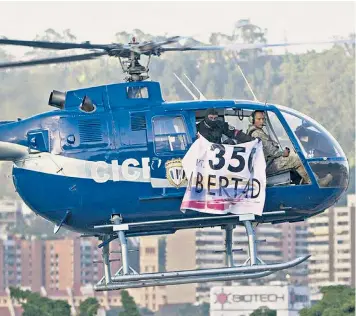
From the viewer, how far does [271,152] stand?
28.0 meters

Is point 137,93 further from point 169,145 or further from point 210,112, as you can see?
point 210,112

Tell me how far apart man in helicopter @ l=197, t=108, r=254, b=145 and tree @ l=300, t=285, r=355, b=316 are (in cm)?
4755

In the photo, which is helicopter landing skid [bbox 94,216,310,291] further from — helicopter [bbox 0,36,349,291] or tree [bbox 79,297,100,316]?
tree [bbox 79,297,100,316]

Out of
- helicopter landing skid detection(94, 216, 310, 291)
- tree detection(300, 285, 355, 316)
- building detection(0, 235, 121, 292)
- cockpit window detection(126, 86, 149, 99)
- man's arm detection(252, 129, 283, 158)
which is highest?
cockpit window detection(126, 86, 149, 99)

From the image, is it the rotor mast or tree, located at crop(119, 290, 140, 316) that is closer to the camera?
the rotor mast

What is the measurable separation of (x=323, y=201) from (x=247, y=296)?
313 ft

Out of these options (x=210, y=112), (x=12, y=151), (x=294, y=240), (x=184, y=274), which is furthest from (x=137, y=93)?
(x=294, y=240)

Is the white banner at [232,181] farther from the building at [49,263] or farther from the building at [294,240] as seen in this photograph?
the building at [294,240]

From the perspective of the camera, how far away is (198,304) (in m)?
123

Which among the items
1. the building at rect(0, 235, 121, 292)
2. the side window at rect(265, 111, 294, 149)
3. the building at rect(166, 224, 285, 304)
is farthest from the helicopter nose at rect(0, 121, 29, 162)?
the building at rect(0, 235, 121, 292)

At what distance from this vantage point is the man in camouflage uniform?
91.6 feet

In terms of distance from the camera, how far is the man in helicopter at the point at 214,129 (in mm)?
27625

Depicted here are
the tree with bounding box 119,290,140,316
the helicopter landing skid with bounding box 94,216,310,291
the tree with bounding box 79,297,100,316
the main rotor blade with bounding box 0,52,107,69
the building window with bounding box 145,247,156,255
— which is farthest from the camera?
the building window with bounding box 145,247,156,255

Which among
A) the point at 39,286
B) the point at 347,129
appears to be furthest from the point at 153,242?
the point at 347,129
